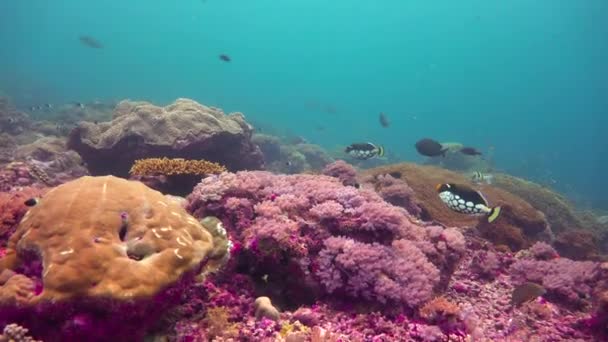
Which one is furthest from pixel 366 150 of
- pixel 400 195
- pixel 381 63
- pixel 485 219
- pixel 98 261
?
pixel 381 63

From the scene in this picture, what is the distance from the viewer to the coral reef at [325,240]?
15.1ft

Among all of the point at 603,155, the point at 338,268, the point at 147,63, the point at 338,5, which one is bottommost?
the point at 147,63

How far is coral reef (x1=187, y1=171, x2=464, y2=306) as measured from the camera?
4598 mm

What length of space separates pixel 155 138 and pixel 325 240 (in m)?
7.13

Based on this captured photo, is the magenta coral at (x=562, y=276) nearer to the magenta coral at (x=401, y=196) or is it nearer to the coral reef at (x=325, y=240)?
the coral reef at (x=325, y=240)

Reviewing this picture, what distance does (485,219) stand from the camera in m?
9.07

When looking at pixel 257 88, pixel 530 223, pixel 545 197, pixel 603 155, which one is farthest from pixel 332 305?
pixel 257 88

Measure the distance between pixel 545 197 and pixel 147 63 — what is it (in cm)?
12858

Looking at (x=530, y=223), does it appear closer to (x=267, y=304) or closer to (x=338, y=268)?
(x=338, y=268)

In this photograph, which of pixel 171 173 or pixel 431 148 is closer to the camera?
pixel 171 173

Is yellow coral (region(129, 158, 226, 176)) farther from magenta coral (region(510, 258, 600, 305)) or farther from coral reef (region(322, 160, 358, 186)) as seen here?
magenta coral (region(510, 258, 600, 305))

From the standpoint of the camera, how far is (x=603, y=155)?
8531 cm

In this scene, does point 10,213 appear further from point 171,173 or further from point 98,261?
point 171,173

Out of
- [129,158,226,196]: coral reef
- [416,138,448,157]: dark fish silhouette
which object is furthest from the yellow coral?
[416,138,448,157]: dark fish silhouette
